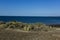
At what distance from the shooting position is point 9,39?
1108cm

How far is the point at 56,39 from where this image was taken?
1139cm

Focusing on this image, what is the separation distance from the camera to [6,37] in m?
11.5

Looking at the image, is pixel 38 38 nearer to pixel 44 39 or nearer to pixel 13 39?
pixel 44 39

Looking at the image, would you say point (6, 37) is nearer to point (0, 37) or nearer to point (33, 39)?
point (0, 37)

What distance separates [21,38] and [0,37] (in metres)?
1.15

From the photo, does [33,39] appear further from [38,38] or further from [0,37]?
[0,37]

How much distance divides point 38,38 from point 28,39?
0.57 meters

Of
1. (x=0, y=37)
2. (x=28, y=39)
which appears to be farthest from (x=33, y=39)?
(x=0, y=37)

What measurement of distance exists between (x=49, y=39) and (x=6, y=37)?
2355mm

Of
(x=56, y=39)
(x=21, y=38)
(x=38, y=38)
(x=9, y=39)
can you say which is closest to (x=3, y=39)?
(x=9, y=39)

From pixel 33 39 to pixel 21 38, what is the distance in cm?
73

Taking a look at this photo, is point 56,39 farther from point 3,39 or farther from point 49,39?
point 3,39

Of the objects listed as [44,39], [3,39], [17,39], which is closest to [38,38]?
Result: [44,39]

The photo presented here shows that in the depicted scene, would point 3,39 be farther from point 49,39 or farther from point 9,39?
point 49,39
